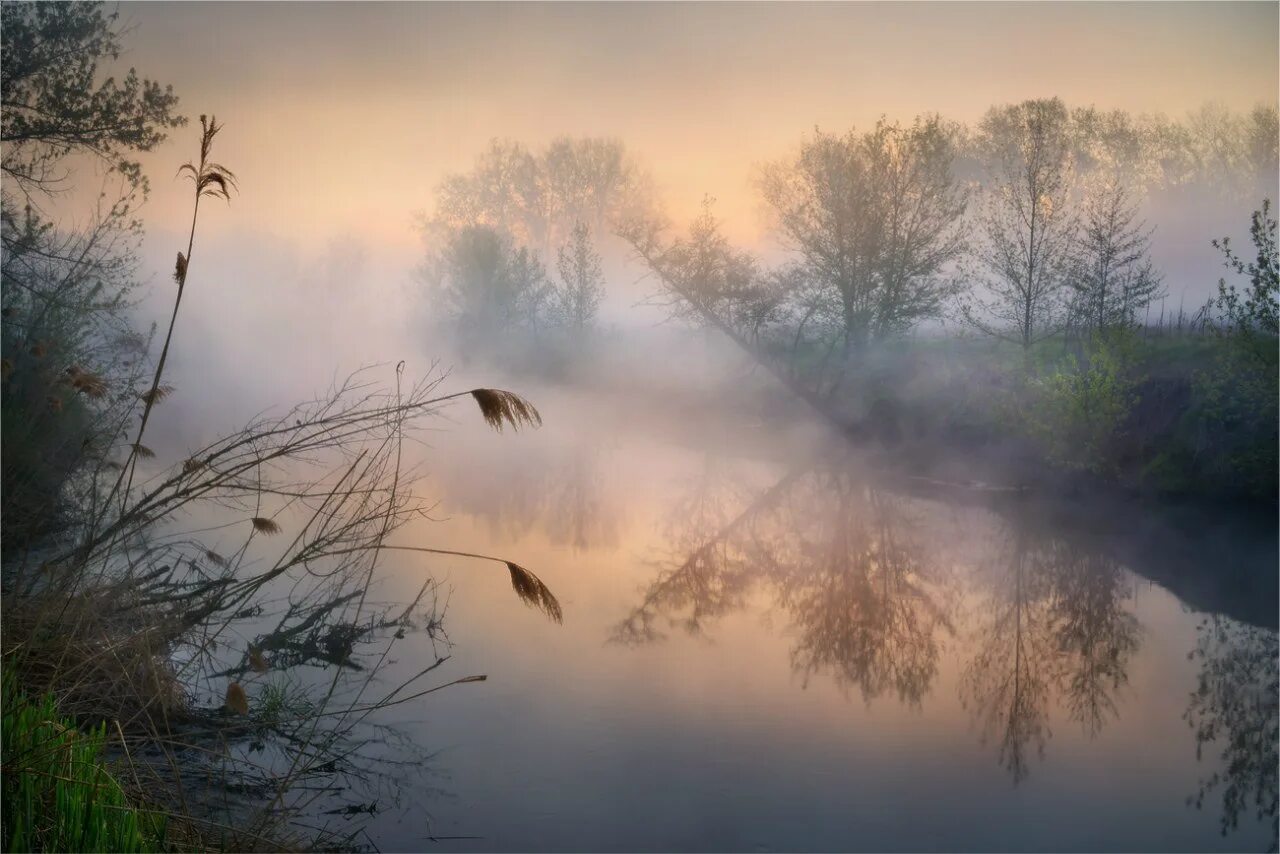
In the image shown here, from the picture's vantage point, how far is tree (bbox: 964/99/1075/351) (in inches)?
723

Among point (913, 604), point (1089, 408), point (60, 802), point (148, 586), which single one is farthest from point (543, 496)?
point (60, 802)

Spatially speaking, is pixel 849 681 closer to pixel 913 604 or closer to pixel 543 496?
pixel 913 604

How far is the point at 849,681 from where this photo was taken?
777 centimetres

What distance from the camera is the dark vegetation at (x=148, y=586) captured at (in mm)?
3820

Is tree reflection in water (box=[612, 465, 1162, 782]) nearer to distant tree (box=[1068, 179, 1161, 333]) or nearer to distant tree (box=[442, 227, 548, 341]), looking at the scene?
distant tree (box=[1068, 179, 1161, 333])

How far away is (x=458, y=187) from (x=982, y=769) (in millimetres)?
32569

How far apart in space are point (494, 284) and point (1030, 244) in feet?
58.8

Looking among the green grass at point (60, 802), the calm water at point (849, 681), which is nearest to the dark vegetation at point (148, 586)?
the green grass at point (60, 802)

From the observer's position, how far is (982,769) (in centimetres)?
→ 630

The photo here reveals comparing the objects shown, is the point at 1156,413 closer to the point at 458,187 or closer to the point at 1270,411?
the point at 1270,411

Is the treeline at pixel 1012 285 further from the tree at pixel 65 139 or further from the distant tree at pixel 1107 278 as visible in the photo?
the tree at pixel 65 139

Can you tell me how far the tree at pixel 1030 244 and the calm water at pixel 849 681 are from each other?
552 centimetres

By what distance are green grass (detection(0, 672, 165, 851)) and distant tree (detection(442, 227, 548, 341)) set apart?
28795 mm

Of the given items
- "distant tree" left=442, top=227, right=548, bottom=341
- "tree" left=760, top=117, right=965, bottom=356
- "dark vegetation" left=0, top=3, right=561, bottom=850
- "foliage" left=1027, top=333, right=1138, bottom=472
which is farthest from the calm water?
"distant tree" left=442, top=227, right=548, bottom=341
